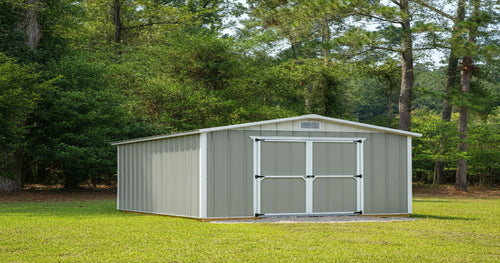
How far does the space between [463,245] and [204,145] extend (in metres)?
5.10

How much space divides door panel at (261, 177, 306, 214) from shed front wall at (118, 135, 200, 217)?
4.48ft

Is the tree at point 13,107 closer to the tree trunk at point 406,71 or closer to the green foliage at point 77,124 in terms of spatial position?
the green foliage at point 77,124

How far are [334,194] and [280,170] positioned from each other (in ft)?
4.25

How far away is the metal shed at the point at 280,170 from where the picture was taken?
12180 millimetres

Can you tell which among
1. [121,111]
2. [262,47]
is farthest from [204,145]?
[262,47]

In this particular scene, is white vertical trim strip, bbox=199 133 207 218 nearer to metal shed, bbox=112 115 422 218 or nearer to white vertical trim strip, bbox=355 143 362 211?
metal shed, bbox=112 115 422 218

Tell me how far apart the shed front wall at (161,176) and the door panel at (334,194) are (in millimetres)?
2488

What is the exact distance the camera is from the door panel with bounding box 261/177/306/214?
1254cm

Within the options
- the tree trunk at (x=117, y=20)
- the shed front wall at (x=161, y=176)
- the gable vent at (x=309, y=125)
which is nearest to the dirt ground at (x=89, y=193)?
the shed front wall at (x=161, y=176)

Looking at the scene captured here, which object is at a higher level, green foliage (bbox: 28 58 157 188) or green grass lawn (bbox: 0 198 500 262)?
green foliage (bbox: 28 58 157 188)

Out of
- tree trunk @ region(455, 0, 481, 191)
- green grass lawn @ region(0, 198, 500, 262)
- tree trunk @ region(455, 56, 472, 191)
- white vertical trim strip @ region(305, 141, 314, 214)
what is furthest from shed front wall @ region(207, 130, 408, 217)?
tree trunk @ region(455, 56, 472, 191)

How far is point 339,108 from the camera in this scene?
30.5 meters

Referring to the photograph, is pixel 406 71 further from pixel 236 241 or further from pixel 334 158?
pixel 236 241

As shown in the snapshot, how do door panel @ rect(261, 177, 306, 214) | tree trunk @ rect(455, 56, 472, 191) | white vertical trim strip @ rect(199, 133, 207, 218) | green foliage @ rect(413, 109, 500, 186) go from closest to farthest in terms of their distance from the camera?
white vertical trim strip @ rect(199, 133, 207, 218) → door panel @ rect(261, 177, 306, 214) → green foliage @ rect(413, 109, 500, 186) → tree trunk @ rect(455, 56, 472, 191)
